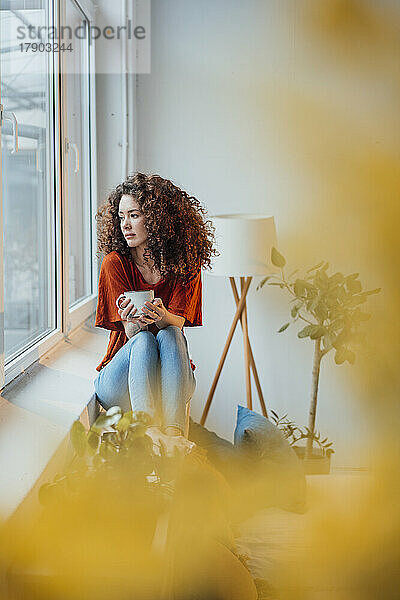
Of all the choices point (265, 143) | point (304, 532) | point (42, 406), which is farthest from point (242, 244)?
point (304, 532)

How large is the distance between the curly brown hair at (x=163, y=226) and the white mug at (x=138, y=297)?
0.13 feet

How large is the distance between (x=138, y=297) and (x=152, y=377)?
0.08m

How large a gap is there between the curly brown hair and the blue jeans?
0.24 ft

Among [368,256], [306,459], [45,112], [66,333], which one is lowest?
[306,459]

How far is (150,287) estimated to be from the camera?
692 millimetres

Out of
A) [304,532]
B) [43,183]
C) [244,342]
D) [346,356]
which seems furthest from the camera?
[244,342]

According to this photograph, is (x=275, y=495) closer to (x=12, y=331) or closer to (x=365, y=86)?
(x=365, y=86)

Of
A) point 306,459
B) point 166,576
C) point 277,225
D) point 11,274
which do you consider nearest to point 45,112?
point 11,274

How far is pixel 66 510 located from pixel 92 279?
90 centimetres

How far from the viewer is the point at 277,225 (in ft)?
3.40

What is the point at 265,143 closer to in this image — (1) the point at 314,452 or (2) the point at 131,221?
(2) the point at 131,221

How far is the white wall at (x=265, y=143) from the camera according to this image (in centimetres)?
17

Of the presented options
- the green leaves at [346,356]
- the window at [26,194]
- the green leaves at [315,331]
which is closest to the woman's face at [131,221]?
the window at [26,194]

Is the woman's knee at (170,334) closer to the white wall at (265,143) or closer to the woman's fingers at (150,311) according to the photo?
the woman's fingers at (150,311)
